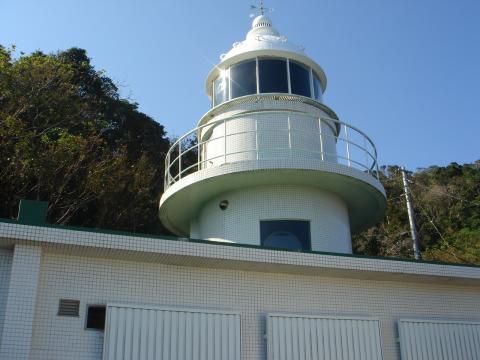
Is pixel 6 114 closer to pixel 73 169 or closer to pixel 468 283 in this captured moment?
pixel 73 169

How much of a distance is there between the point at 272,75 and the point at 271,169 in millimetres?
3571

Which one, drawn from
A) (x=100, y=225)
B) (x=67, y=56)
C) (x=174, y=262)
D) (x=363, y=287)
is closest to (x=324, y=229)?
(x=363, y=287)

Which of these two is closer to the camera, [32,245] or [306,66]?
[32,245]

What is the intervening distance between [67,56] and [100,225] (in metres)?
14.7

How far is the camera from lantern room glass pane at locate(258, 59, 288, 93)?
13.7 metres

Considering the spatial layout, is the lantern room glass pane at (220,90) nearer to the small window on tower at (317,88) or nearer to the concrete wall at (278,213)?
the small window on tower at (317,88)

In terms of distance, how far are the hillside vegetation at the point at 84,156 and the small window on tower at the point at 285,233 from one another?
37.2ft

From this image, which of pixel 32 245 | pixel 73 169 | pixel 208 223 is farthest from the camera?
pixel 73 169

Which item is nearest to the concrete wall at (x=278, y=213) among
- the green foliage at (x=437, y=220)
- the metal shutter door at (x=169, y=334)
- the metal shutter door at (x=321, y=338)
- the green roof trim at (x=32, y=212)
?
→ the metal shutter door at (x=321, y=338)

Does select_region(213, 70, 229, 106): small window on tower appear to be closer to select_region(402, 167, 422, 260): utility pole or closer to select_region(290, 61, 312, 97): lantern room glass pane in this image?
select_region(290, 61, 312, 97): lantern room glass pane

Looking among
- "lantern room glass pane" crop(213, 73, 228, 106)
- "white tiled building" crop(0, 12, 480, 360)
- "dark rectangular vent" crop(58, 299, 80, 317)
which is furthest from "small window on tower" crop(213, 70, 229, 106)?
"dark rectangular vent" crop(58, 299, 80, 317)

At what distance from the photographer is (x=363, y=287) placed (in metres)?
9.92

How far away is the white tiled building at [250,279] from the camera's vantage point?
25.6 feet

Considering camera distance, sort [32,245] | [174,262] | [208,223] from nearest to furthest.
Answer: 1. [32,245]
2. [174,262]
3. [208,223]
